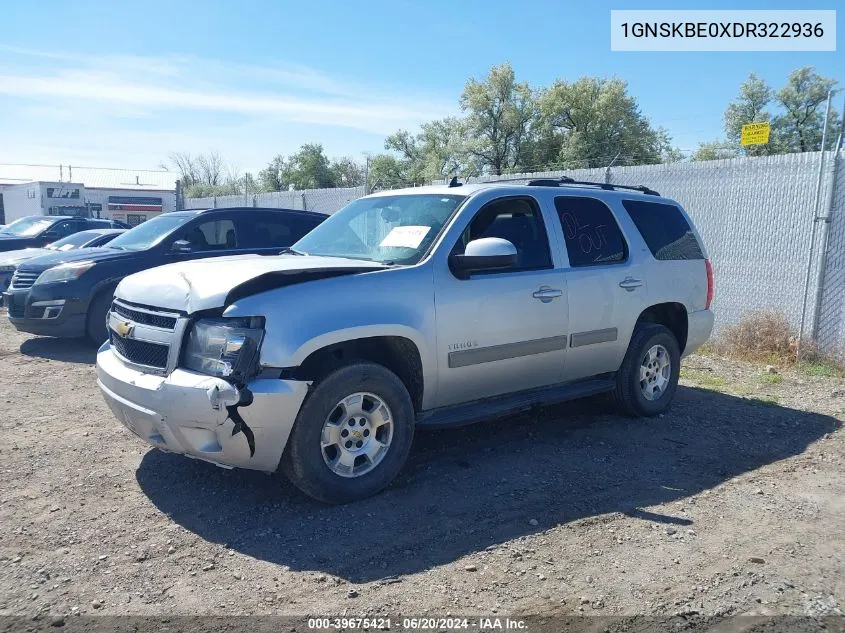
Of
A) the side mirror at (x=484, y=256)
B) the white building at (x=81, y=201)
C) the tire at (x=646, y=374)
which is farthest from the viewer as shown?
the white building at (x=81, y=201)

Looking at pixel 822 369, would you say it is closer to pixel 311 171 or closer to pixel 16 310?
pixel 16 310

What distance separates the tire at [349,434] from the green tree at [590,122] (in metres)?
27.1

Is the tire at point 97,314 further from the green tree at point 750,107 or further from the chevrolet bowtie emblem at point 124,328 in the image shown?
the green tree at point 750,107

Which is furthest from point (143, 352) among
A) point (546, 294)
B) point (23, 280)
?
point (23, 280)

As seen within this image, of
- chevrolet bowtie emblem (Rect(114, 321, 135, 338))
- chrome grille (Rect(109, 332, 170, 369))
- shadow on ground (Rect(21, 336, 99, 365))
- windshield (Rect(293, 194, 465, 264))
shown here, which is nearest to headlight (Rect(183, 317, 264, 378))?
chrome grille (Rect(109, 332, 170, 369))

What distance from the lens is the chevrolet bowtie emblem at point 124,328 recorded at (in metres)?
4.37

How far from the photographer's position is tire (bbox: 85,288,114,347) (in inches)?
336

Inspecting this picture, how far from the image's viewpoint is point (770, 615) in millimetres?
3215

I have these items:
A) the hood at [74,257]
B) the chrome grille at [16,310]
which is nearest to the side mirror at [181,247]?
the hood at [74,257]

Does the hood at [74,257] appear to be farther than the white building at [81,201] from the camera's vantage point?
No

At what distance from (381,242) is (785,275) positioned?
20.6 ft

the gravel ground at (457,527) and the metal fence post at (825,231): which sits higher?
the metal fence post at (825,231)

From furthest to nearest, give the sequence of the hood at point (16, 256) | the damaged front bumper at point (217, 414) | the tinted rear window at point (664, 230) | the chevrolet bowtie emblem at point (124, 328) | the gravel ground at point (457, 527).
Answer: the hood at point (16, 256) → the tinted rear window at point (664, 230) → the chevrolet bowtie emblem at point (124, 328) → the damaged front bumper at point (217, 414) → the gravel ground at point (457, 527)

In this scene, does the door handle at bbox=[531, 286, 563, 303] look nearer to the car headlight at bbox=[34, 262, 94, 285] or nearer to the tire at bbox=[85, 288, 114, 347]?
the tire at bbox=[85, 288, 114, 347]
